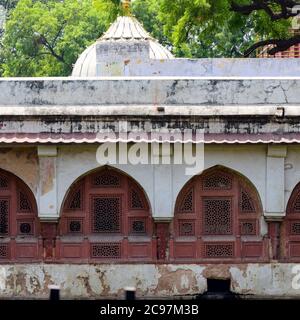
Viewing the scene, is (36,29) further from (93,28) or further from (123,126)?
(123,126)

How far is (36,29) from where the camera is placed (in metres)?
50.9

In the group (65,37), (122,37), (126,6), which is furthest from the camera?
(65,37)

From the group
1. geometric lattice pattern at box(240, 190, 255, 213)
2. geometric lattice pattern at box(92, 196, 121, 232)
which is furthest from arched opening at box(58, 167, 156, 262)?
geometric lattice pattern at box(240, 190, 255, 213)

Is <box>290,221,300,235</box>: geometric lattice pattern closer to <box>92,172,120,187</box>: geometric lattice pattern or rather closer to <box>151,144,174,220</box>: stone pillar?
<box>151,144,174,220</box>: stone pillar

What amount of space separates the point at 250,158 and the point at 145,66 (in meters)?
2.65

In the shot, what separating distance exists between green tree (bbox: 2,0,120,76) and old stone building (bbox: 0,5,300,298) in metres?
28.9

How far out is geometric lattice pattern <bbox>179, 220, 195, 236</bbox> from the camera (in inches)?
824

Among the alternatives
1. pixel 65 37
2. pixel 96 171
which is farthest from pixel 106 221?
pixel 65 37

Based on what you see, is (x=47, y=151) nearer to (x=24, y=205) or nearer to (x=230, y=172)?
(x=24, y=205)

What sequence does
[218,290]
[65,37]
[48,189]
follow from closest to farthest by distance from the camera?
[48,189] < [218,290] < [65,37]

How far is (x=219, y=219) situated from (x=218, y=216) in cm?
6

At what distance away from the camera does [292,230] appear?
68.7 ft

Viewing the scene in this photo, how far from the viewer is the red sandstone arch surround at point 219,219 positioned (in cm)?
2091
